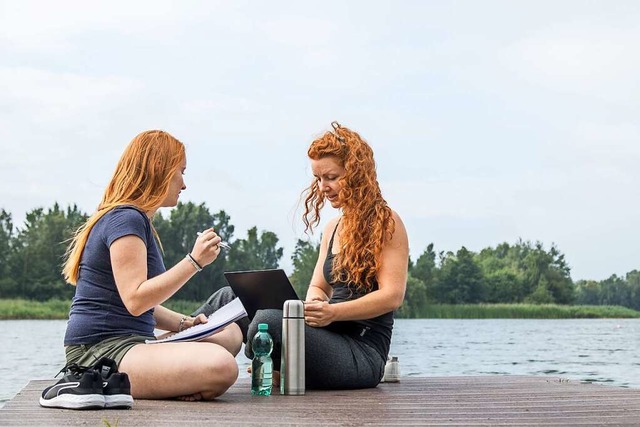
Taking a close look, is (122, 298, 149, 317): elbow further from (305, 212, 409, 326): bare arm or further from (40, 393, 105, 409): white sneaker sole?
(305, 212, 409, 326): bare arm

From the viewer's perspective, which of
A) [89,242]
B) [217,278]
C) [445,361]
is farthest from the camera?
[217,278]

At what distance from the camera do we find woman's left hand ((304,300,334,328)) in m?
4.26

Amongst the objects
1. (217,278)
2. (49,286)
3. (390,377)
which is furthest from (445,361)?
(49,286)

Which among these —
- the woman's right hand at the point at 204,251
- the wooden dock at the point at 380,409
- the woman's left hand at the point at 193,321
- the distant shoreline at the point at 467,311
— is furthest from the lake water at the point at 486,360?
the distant shoreline at the point at 467,311

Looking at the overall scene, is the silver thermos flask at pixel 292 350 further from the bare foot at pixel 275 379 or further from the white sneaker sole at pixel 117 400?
the white sneaker sole at pixel 117 400

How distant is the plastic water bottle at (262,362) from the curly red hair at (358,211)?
1.58 feet

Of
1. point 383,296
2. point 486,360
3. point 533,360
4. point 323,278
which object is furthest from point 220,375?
point 533,360

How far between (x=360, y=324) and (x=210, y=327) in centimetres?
81

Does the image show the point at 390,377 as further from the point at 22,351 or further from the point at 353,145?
the point at 22,351

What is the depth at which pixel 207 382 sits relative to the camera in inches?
155

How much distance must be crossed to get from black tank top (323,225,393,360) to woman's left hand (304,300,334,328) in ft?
0.89

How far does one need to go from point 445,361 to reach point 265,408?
17.0 meters

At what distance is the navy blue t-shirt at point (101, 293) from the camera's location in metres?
3.93

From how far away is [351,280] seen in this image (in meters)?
4.48
